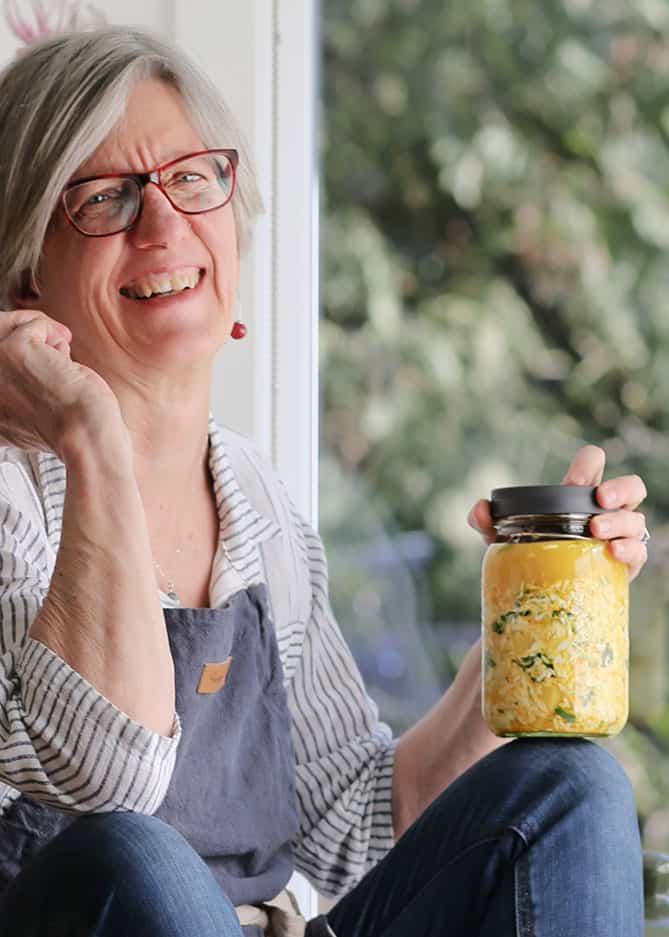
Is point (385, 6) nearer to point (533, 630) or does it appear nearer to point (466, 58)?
point (466, 58)

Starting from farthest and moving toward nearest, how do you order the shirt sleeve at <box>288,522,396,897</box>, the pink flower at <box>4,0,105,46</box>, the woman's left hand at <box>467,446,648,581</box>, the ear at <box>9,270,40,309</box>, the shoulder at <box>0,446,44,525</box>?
1. the pink flower at <box>4,0,105,46</box>
2. the shirt sleeve at <box>288,522,396,897</box>
3. the ear at <box>9,270,40,309</box>
4. the shoulder at <box>0,446,44,525</box>
5. the woman's left hand at <box>467,446,648,581</box>

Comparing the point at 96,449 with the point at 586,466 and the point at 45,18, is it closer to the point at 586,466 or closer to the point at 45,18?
the point at 586,466

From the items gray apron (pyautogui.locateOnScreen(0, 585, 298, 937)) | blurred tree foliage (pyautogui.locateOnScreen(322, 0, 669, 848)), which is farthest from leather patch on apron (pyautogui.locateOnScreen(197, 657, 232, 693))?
blurred tree foliage (pyautogui.locateOnScreen(322, 0, 669, 848))

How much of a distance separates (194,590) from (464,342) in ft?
8.23

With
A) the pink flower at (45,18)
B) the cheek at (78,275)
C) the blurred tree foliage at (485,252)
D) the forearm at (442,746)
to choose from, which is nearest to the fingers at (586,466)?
the forearm at (442,746)

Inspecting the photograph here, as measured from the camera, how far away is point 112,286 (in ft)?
4.34

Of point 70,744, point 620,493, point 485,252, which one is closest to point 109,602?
point 70,744

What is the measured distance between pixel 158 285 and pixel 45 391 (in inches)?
8.7

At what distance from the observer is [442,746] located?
56.1 inches

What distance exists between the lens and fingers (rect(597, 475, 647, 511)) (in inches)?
45.0

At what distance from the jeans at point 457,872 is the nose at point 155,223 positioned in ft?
1.82

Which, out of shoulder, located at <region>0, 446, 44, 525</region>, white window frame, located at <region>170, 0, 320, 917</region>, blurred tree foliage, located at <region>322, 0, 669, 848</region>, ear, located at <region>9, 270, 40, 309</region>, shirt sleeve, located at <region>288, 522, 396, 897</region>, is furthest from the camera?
blurred tree foliage, located at <region>322, 0, 669, 848</region>

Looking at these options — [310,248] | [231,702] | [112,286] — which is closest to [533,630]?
[231,702]

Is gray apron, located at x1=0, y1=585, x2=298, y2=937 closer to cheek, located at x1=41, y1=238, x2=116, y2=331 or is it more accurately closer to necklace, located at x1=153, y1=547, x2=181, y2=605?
necklace, located at x1=153, y1=547, x2=181, y2=605
